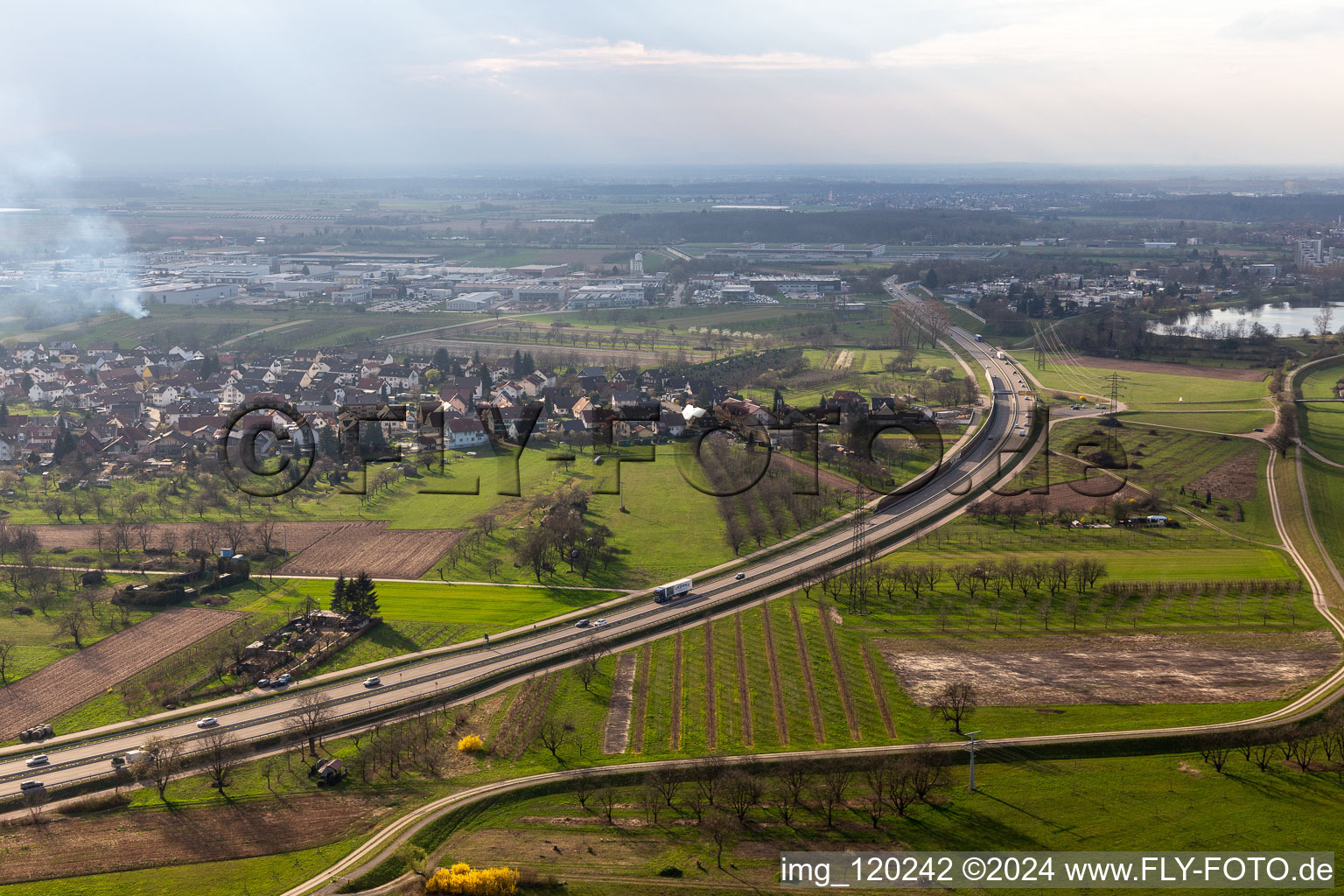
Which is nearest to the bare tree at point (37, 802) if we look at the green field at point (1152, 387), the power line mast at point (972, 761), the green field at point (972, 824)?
the green field at point (972, 824)

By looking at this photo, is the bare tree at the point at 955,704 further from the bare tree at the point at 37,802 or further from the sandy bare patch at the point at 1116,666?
the bare tree at the point at 37,802

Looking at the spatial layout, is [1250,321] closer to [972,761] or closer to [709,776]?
[972,761]

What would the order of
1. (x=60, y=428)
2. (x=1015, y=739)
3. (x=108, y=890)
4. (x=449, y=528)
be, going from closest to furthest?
(x=108, y=890) < (x=1015, y=739) < (x=449, y=528) < (x=60, y=428)

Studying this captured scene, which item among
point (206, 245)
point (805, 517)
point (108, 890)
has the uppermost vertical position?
point (206, 245)

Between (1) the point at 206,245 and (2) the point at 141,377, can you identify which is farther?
(1) the point at 206,245

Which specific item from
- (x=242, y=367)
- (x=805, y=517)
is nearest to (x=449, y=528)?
(x=805, y=517)

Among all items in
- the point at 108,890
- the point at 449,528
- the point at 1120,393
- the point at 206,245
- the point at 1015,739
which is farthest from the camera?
the point at 206,245

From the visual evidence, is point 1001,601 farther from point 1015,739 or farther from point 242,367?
point 242,367
